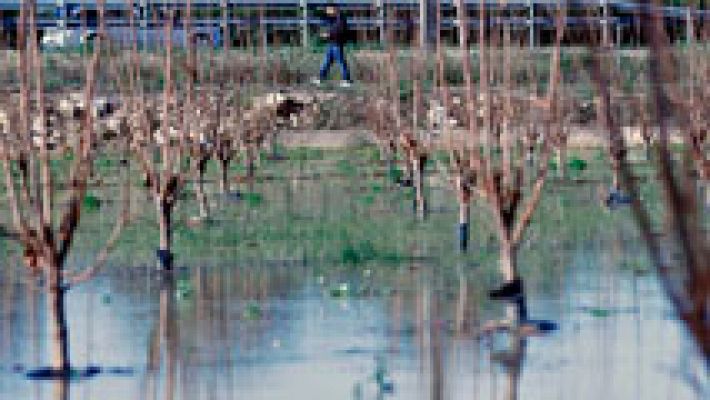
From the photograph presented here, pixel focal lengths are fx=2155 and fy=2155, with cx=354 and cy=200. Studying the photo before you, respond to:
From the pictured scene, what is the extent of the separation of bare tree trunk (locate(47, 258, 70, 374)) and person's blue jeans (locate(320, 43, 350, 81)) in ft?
81.9

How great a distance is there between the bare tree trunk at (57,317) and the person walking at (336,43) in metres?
24.4

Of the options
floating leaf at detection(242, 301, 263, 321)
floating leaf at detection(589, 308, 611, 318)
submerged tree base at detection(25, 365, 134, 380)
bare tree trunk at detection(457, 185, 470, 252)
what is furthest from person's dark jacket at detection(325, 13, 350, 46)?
submerged tree base at detection(25, 365, 134, 380)

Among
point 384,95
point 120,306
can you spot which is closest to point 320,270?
point 120,306

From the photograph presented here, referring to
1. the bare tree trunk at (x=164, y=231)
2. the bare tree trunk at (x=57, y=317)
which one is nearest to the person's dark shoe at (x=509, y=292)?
the bare tree trunk at (x=57, y=317)

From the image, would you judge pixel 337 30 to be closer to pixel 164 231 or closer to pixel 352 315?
pixel 164 231

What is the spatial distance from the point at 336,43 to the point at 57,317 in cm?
2512

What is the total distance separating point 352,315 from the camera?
578 inches

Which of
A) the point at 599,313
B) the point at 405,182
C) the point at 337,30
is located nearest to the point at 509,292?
the point at 599,313

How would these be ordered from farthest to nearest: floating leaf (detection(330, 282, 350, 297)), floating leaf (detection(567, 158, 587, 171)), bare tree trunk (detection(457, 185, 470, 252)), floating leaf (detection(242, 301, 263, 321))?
floating leaf (detection(567, 158, 587, 171)) → bare tree trunk (detection(457, 185, 470, 252)) → floating leaf (detection(330, 282, 350, 297)) → floating leaf (detection(242, 301, 263, 321))

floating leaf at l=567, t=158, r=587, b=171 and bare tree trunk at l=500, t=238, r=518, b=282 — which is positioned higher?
bare tree trunk at l=500, t=238, r=518, b=282

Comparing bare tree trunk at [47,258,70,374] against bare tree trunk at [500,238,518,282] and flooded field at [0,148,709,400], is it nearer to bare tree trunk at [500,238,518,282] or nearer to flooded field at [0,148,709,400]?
flooded field at [0,148,709,400]

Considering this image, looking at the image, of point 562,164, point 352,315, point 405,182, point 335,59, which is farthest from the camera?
point 335,59

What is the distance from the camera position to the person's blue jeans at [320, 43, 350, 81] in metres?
37.3

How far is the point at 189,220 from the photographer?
76.6 feet
